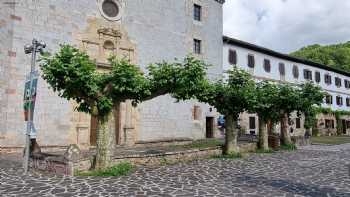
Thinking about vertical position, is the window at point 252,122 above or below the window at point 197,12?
below

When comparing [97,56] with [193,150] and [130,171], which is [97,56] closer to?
[193,150]

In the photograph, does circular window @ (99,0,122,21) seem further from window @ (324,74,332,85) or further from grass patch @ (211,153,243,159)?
window @ (324,74,332,85)

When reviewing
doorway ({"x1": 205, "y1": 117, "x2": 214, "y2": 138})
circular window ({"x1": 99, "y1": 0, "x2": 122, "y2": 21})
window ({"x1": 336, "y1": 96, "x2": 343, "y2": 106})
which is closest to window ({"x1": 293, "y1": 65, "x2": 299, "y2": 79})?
window ({"x1": 336, "y1": 96, "x2": 343, "y2": 106})

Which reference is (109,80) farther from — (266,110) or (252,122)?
(252,122)

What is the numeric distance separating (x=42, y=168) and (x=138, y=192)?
15.6 feet

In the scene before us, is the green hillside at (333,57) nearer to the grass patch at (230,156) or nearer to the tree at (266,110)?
the tree at (266,110)

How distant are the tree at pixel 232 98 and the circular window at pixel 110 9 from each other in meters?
8.50

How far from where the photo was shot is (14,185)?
8508mm

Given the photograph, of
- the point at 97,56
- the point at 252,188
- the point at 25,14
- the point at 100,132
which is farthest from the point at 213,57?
the point at 252,188

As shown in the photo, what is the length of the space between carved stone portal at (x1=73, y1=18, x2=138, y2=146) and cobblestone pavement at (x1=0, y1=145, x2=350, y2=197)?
250 inches

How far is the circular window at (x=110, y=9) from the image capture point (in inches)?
765

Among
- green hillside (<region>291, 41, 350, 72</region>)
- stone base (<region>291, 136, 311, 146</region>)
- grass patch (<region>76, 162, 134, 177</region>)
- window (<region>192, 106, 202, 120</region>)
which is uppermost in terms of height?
green hillside (<region>291, 41, 350, 72</region>)

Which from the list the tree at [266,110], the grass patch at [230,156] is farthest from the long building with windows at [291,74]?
the grass patch at [230,156]

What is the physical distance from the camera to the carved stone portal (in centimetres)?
1836
